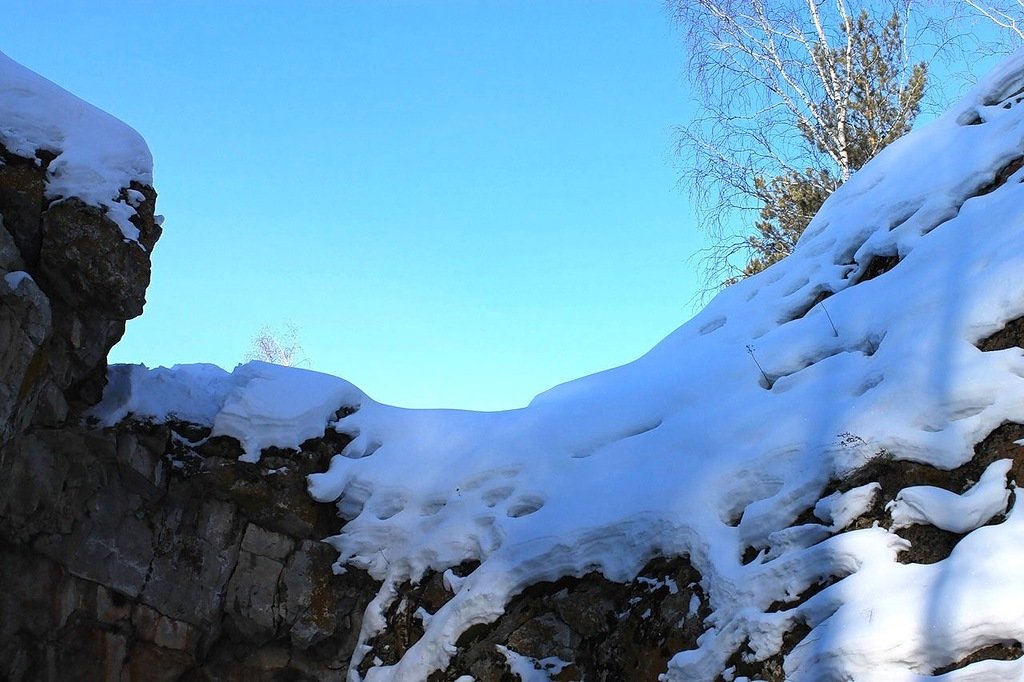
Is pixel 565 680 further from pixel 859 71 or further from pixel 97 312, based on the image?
pixel 859 71

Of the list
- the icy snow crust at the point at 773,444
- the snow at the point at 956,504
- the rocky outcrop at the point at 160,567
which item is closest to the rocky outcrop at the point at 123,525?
the rocky outcrop at the point at 160,567

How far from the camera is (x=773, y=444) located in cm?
471

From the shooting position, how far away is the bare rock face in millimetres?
5398

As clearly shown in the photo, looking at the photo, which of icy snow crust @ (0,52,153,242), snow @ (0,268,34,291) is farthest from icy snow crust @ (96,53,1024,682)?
icy snow crust @ (0,52,153,242)

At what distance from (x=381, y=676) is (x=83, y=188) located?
3.41 meters

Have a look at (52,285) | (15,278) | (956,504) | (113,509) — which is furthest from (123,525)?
(956,504)

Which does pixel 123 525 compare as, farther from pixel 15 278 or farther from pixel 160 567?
pixel 15 278

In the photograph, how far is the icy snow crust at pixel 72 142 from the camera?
5.79 m

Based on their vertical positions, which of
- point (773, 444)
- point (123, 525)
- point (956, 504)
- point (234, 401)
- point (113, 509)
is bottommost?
point (956, 504)

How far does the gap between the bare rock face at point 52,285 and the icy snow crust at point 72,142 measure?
6 cm

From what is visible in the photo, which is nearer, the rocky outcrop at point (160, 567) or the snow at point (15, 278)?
the snow at point (15, 278)

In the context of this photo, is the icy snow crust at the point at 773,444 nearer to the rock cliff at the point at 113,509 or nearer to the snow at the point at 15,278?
the rock cliff at the point at 113,509

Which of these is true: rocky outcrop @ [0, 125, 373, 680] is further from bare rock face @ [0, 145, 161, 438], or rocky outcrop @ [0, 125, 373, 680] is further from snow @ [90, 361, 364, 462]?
snow @ [90, 361, 364, 462]

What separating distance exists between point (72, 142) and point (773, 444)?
463 centimetres
